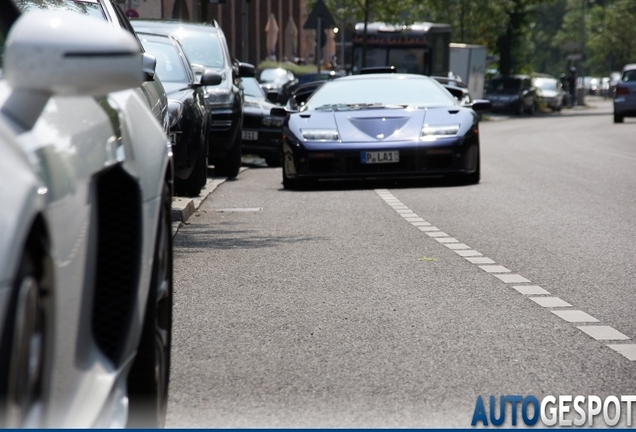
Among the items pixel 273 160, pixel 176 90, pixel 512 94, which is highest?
pixel 176 90

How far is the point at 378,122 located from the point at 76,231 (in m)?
12.3

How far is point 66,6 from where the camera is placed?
634cm

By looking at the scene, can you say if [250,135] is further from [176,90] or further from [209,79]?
[176,90]

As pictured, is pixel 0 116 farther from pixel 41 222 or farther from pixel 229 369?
pixel 229 369

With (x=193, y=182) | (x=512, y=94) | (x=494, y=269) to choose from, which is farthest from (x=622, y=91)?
(x=494, y=269)

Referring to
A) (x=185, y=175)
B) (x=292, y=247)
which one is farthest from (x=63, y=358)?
(x=185, y=175)

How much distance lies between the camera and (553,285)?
730cm

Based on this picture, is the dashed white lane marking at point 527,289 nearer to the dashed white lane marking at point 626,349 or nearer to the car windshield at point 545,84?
the dashed white lane marking at point 626,349

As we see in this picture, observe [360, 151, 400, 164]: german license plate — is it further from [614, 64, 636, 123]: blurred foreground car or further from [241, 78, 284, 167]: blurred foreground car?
[614, 64, 636, 123]: blurred foreground car

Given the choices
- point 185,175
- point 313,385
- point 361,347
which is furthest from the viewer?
point 185,175

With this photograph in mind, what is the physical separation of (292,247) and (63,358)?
6.70 m

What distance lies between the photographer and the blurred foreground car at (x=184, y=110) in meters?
12.0

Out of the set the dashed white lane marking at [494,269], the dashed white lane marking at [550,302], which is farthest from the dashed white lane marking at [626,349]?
the dashed white lane marking at [494,269]

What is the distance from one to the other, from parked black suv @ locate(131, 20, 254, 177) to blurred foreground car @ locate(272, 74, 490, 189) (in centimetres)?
80
